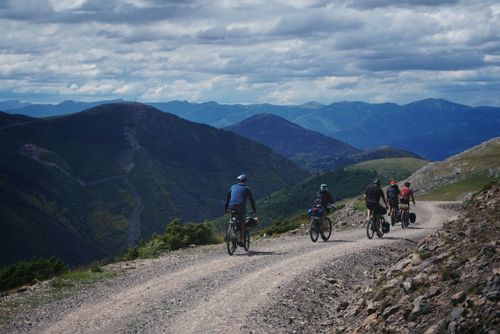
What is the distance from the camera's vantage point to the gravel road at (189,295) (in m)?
12.7

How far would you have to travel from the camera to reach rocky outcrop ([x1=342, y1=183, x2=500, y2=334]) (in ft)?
29.2

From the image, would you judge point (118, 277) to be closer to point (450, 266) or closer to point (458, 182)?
point (450, 266)

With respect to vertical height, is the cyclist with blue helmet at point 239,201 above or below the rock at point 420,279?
above

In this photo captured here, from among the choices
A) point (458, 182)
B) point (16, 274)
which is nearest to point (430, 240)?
point (16, 274)

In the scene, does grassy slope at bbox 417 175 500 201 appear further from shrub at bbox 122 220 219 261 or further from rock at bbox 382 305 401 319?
rock at bbox 382 305 401 319

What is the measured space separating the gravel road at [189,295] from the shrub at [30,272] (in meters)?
2.30

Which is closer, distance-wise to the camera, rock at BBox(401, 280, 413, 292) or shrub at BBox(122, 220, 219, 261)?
rock at BBox(401, 280, 413, 292)

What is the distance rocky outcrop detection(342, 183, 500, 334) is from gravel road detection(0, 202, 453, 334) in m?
2.14

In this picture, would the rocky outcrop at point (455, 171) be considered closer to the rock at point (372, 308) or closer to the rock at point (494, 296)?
the rock at point (372, 308)

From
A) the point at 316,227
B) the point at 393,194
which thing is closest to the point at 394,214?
the point at 393,194

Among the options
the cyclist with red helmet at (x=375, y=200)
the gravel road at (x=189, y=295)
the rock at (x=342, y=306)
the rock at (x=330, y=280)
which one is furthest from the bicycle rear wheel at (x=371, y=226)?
the rock at (x=342, y=306)

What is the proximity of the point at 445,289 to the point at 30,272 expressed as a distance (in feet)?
51.9

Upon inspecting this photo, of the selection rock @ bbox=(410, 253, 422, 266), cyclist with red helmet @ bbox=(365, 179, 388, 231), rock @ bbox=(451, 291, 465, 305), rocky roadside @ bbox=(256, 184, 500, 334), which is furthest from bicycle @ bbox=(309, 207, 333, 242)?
rock @ bbox=(451, 291, 465, 305)

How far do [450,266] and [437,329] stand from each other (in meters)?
2.78
